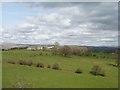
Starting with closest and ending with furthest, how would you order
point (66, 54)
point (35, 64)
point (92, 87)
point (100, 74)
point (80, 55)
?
point (92, 87) → point (100, 74) → point (35, 64) → point (66, 54) → point (80, 55)

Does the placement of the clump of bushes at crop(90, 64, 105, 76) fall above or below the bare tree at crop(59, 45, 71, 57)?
below

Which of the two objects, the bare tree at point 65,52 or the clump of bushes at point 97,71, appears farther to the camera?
the bare tree at point 65,52

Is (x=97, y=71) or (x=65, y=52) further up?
(x=65, y=52)

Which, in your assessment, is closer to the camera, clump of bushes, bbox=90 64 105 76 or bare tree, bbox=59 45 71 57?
clump of bushes, bbox=90 64 105 76

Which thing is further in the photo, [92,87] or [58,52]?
[58,52]

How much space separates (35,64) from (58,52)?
66.3ft

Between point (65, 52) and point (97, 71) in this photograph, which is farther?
point (65, 52)

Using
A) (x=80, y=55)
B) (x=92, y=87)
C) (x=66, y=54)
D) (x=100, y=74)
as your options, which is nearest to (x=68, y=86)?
(x=92, y=87)

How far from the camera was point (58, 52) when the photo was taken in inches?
2398

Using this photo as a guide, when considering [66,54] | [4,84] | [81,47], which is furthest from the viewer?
[81,47]

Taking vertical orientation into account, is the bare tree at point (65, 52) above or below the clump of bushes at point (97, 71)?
above

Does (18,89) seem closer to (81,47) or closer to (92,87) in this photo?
(92,87)

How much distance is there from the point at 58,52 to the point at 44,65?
19.4m

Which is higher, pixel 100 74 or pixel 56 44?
pixel 56 44
